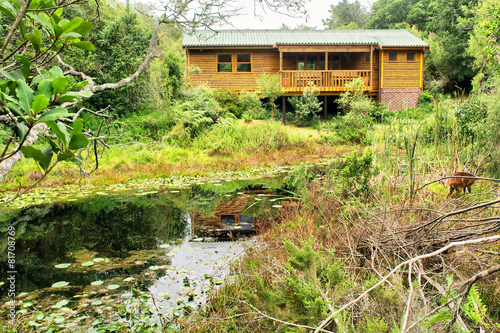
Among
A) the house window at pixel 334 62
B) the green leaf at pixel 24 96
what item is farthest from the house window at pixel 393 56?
the green leaf at pixel 24 96

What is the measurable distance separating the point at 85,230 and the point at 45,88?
6402 mm

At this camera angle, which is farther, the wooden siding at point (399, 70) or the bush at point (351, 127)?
the wooden siding at point (399, 70)

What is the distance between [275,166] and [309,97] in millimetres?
7623

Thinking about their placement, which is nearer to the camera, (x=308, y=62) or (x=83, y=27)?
(x=83, y=27)

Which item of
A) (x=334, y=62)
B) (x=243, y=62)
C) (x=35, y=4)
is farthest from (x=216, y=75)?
(x=35, y=4)

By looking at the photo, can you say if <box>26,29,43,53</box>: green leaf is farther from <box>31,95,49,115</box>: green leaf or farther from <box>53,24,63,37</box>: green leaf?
<box>31,95,49,115</box>: green leaf

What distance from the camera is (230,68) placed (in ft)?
74.0

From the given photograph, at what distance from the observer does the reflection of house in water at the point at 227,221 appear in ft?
21.6

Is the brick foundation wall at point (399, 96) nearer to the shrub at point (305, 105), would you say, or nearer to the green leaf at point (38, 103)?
the shrub at point (305, 105)

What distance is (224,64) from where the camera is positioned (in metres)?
22.5

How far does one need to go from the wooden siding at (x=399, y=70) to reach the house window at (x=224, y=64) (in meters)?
9.06

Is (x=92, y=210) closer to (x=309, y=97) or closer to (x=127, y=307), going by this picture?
(x=127, y=307)

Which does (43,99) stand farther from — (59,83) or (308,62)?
(308,62)

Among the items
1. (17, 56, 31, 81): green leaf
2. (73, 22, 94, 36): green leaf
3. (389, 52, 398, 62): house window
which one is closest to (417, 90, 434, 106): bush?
(389, 52, 398, 62): house window
